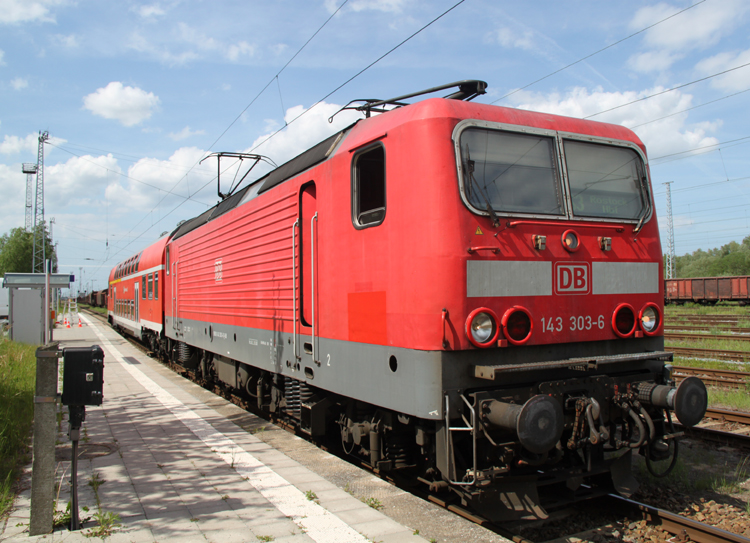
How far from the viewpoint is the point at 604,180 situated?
5.14 metres

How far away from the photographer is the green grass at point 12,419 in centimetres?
517

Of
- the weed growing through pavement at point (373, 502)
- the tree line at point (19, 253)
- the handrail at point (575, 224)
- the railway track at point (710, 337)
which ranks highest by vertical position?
the tree line at point (19, 253)

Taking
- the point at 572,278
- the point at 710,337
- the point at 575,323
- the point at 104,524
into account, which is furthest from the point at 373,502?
the point at 710,337

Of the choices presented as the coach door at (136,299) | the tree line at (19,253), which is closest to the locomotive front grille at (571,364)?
the coach door at (136,299)

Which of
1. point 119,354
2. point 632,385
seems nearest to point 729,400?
point 632,385

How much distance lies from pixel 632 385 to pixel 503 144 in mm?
2241

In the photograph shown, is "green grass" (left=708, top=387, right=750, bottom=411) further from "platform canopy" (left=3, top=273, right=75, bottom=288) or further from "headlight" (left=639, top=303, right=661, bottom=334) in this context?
"platform canopy" (left=3, top=273, right=75, bottom=288)

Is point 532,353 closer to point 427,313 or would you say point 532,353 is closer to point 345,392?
point 427,313

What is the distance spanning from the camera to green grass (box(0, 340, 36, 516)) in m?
5.17

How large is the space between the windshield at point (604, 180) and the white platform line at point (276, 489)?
3155 millimetres

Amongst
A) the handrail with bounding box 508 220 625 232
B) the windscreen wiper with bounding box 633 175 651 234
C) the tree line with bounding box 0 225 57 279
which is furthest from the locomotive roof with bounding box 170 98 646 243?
the tree line with bounding box 0 225 57 279

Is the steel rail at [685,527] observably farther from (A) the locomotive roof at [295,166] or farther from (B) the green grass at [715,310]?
(B) the green grass at [715,310]

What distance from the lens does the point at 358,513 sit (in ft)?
14.4

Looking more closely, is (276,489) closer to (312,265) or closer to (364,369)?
(364,369)
